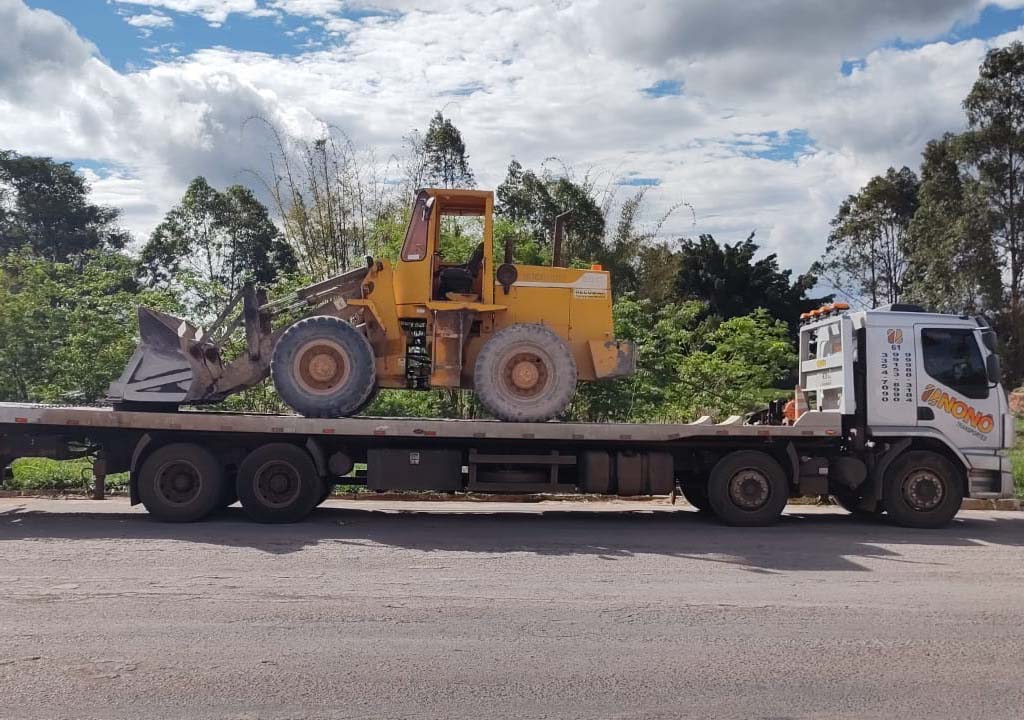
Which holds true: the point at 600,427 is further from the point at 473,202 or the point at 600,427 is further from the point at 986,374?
the point at 986,374

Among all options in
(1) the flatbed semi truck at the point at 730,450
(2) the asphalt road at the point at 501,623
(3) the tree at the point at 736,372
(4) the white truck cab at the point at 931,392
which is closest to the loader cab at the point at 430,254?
(1) the flatbed semi truck at the point at 730,450

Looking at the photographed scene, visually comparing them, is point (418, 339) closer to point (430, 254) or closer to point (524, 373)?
point (430, 254)

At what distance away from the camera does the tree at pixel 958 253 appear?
3434 centimetres

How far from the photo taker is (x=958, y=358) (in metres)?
11.7

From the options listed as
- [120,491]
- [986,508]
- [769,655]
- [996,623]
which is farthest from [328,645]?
[986,508]

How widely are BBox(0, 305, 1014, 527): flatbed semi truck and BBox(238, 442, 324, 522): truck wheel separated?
0.02 meters

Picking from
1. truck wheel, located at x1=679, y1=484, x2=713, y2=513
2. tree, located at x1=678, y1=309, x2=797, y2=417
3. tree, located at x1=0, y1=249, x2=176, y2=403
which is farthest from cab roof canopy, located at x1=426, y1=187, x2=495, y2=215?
tree, located at x1=0, y1=249, x2=176, y2=403

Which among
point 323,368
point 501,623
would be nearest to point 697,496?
point 323,368

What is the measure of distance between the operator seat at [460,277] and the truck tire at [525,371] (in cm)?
80

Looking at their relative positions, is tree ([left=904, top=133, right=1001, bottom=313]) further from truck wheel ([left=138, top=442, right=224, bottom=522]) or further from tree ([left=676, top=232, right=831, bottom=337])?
truck wheel ([left=138, top=442, right=224, bottom=522])

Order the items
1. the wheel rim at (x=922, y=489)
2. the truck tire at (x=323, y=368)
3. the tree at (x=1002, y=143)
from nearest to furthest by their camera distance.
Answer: the truck tire at (x=323, y=368) → the wheel rim at (x=922, y=489) → the tree at (x=1002, y=143)

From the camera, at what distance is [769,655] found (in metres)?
6.36

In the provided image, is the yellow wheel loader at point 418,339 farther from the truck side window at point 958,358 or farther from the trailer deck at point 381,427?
the truck side window at point 958,358

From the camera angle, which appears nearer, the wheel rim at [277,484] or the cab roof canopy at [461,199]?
the wheel rim at [277,484]
